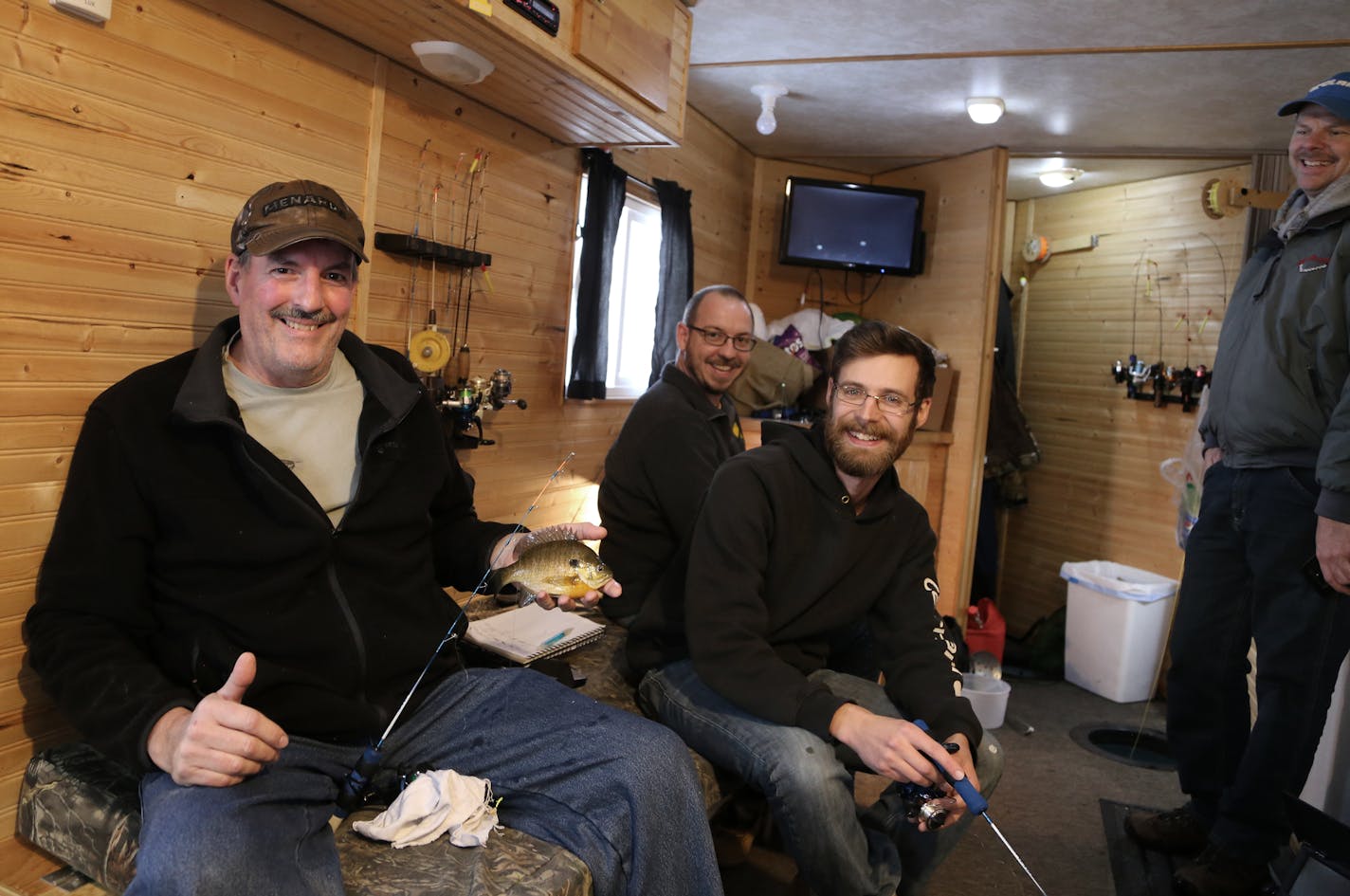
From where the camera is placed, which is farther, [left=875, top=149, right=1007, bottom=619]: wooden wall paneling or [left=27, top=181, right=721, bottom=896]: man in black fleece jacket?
[left=875, top=149, right=1007, bottom=619]: wooden wall paneling

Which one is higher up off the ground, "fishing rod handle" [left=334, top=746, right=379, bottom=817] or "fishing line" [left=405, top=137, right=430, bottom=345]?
"fishing line" [left=405, top=137, right=430, bottom=345]

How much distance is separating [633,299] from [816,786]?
2974 mm

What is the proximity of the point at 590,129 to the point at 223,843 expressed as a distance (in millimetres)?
2501

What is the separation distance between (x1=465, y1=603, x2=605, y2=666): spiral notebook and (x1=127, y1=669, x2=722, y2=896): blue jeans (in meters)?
0.42

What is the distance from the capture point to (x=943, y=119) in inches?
166

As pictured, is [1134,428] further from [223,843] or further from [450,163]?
[223,843]

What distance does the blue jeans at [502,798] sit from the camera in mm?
1205

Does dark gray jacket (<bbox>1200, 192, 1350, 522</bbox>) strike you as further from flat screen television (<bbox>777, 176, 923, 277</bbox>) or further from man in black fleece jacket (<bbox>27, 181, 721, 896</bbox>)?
flat screen television (<bbox>777, 176, 923, 277</bbox>)

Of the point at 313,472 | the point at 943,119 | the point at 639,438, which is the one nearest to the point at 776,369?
the point at 943,119

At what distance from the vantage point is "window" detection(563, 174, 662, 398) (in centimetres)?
413

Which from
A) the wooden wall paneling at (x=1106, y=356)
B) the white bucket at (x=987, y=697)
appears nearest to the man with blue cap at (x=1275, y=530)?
the white bucket at (x=987, y=697)

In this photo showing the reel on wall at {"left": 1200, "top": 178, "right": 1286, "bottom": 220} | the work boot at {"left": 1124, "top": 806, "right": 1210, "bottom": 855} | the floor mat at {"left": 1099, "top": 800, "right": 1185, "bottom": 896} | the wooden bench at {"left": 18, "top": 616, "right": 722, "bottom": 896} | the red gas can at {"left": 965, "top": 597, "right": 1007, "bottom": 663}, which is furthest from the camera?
the red gas can at {"left": 965, "top": 597, "right": 1007, "bottom": 663}

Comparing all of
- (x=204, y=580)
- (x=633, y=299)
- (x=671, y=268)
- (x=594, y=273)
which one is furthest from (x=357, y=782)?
(x=633, y=299)

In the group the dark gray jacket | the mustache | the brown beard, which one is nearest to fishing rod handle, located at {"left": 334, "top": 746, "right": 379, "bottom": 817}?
the mustache
